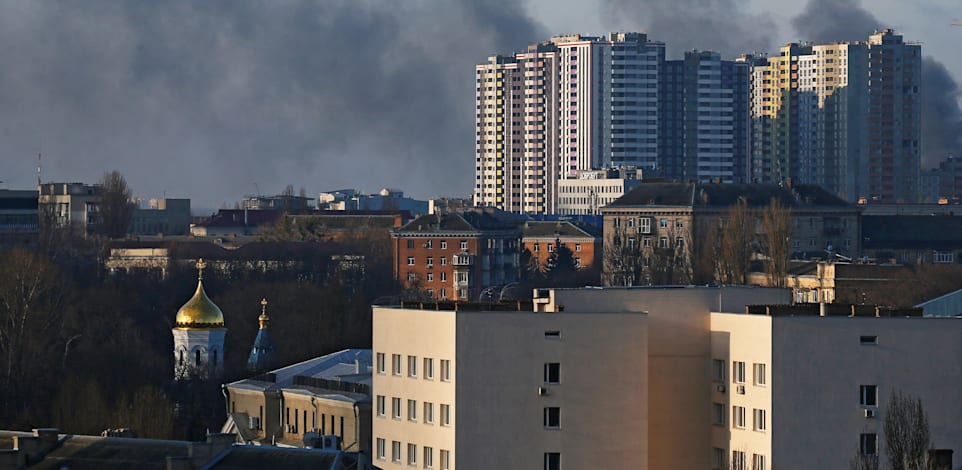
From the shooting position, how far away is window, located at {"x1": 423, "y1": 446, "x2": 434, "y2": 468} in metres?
43.8

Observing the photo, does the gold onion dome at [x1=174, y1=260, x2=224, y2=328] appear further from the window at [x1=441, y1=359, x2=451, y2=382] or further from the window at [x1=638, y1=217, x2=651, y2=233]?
the window at [x1=638, y1=217, x2=651, y2=233]

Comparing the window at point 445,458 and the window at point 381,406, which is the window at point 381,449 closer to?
the window at point 381,406

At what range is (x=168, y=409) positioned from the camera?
216 ft

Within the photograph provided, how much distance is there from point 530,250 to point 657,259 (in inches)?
1432

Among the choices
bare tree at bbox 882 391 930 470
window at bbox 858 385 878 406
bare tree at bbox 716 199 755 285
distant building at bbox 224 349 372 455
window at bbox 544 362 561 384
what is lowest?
distant building at bbox 224 349 372 455

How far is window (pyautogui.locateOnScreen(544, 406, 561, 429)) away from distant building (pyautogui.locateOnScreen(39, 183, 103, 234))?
113 m

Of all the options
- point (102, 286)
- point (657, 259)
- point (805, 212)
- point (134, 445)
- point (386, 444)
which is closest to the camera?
point (134, 445)

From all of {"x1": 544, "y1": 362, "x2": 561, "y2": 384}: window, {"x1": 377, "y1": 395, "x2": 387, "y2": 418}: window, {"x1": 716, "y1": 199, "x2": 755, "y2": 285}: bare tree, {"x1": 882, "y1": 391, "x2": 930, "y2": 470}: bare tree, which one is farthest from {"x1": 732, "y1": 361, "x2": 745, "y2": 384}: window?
{"x1": 716, "y1": 199, "x2": 755, "y2": 285}: bare tree

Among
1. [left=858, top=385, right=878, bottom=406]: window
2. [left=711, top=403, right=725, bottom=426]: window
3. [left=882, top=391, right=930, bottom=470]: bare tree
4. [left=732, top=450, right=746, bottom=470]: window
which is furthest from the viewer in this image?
[left=711, top=403, right=725, bottom=426]: window

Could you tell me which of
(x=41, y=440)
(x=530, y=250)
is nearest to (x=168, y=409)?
(x=41, y=440)

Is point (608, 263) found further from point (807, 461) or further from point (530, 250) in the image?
point (807, 461)

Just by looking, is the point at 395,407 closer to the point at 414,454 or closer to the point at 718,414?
the point at 414,454

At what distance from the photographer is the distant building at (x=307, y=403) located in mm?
58500

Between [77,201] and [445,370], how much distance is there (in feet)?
396
